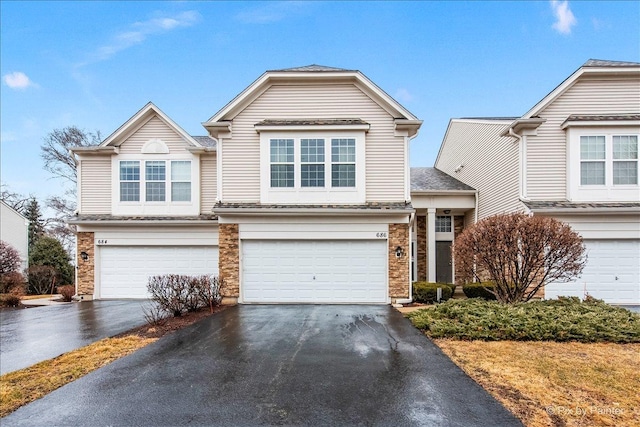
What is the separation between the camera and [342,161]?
40.1 feet

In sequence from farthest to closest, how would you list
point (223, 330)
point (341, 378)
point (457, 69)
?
point (457, 69) < point (223, 330) < point (341, 378)

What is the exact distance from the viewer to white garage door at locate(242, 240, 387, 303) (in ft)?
39.1

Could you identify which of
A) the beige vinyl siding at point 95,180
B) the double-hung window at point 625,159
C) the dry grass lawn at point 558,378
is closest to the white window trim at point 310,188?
the dry grass lawn at point 558,378

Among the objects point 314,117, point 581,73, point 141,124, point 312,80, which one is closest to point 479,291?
point 581,73

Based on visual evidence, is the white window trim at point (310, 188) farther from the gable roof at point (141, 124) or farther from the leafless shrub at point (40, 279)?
the leafless shrub at point (40, 279)

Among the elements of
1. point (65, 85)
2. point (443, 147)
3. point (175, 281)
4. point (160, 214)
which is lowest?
point (175, 281)

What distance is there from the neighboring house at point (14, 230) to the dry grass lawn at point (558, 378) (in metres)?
25.5

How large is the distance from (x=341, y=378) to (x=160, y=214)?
11.7 m

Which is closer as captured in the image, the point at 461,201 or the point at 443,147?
the point at 461,201

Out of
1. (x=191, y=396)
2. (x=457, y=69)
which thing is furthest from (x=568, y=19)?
(x=191, y=396)

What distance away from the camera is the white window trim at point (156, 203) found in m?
14.3

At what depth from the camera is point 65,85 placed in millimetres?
22062

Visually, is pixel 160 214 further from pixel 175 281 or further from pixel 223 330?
pixel 223 330

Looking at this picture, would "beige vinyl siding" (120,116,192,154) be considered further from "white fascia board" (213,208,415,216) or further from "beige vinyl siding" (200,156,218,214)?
"white fascia board" (213,208,415,216)
